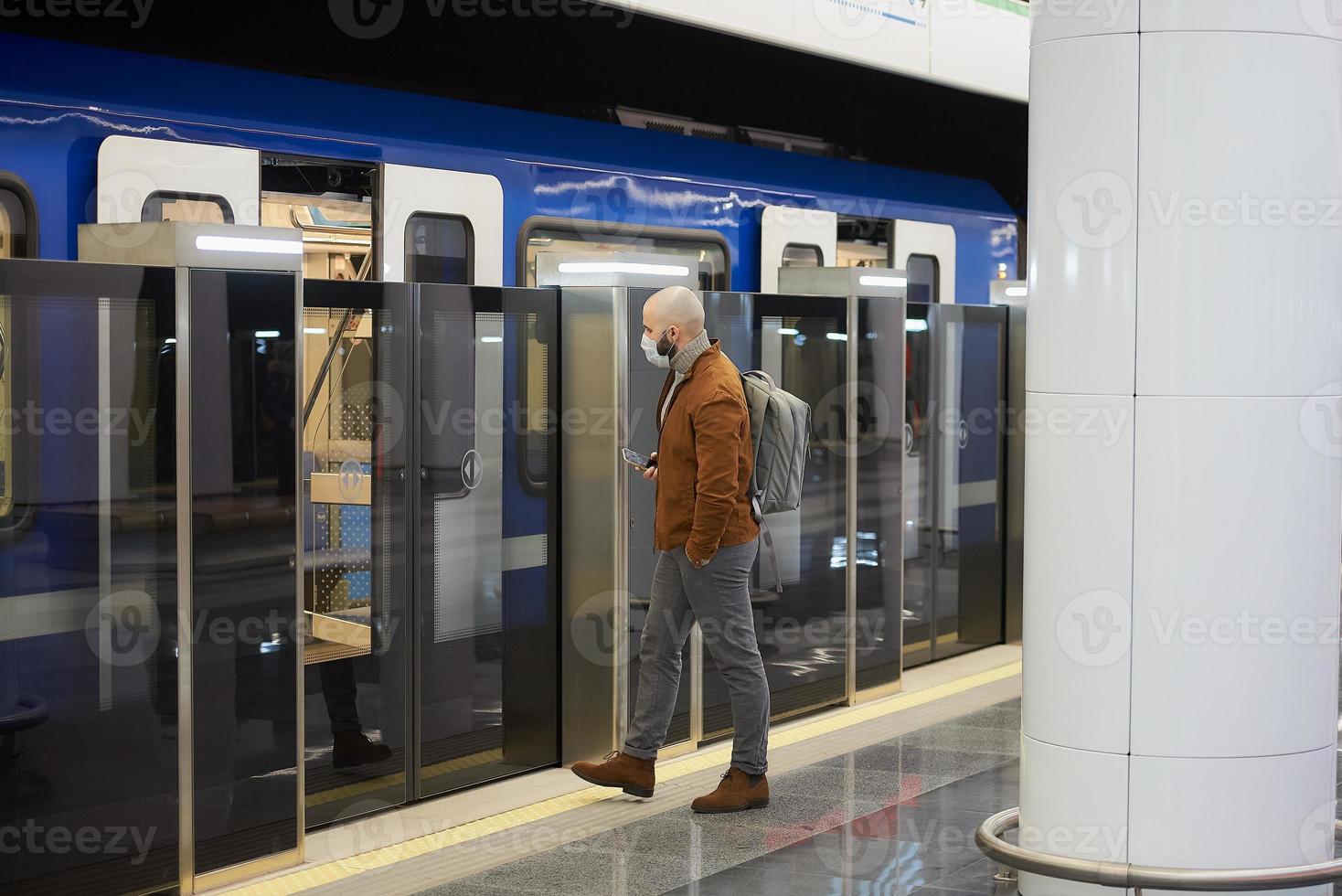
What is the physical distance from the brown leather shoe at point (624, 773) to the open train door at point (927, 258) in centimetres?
453

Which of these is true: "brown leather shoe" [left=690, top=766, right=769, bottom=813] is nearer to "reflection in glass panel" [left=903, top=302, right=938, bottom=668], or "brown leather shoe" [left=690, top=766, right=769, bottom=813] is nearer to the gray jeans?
the gray jeans

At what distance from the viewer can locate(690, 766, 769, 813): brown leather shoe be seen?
4750 mm

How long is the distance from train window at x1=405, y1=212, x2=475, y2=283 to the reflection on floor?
2.31 m

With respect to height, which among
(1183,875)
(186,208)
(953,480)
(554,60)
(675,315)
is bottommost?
(1183,875)

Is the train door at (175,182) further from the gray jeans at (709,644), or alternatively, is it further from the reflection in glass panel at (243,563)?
the gray jeans at (709,644)

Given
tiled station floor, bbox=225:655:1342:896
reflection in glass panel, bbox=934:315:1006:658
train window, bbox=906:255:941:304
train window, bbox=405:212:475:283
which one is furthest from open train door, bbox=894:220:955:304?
tiled station floor, bbox=225:655:1342:896

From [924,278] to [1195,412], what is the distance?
566 centimetres

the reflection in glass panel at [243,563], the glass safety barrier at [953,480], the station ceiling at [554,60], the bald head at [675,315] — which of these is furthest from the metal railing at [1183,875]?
the glass safety barrier at [953,480]

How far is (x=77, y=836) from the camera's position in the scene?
12.8ft

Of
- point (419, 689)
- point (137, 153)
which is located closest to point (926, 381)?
→ point (419, 689)

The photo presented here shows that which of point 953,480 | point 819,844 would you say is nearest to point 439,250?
point 819,844

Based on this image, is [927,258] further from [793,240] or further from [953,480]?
[953,480]

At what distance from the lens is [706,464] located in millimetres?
4492

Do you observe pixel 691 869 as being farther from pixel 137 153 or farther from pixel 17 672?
pixel 137 153
